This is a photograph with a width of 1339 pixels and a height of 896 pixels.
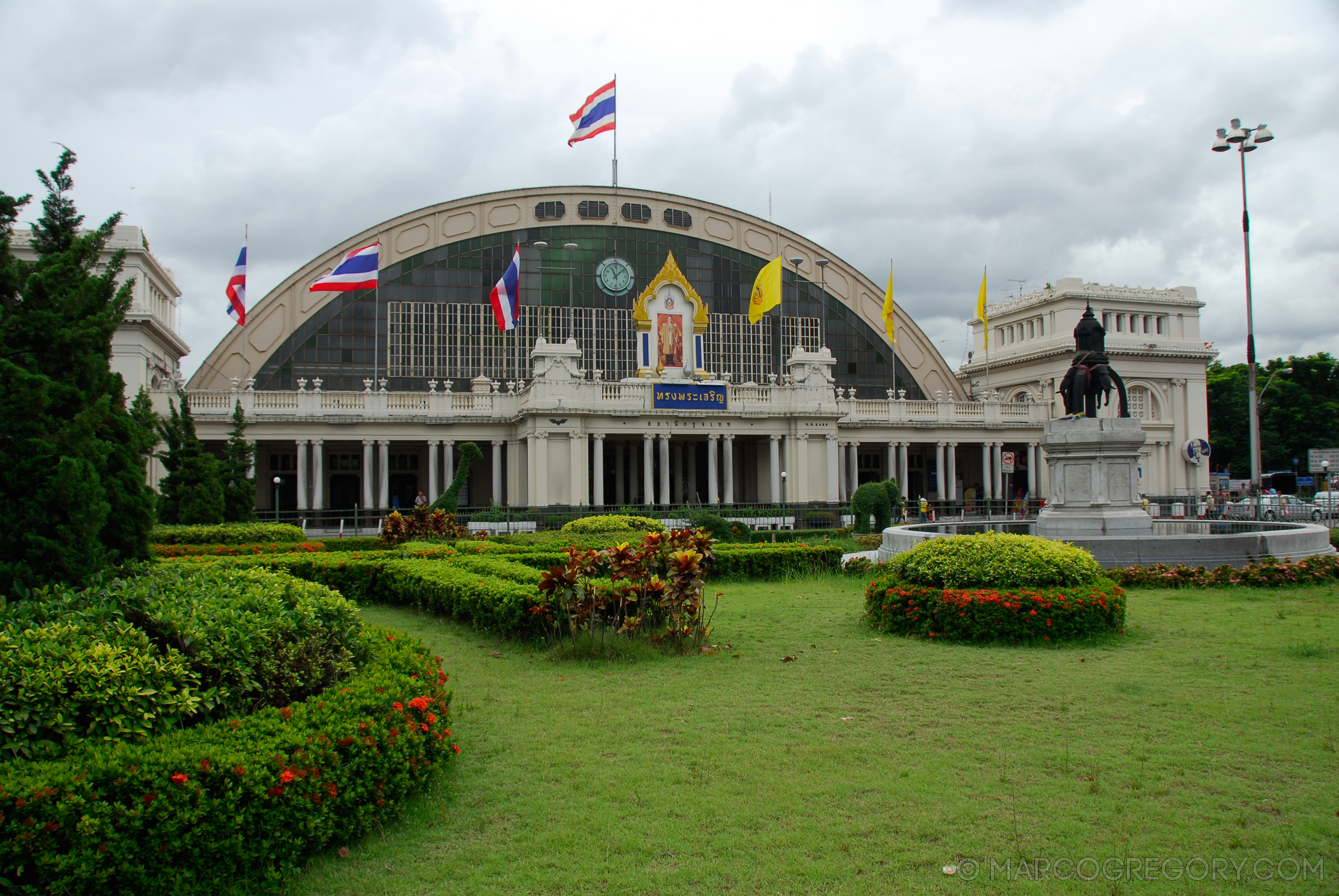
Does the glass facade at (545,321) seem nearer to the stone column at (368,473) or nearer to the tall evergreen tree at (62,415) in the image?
the stone column at (368,473)

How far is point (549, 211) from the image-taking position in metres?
55.7

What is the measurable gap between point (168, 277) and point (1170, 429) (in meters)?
64.5

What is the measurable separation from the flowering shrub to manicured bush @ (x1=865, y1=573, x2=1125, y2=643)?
5467mm

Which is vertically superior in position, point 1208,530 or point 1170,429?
point 1170,429

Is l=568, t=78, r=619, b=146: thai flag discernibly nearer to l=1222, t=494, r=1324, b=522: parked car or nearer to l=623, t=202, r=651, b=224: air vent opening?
l=623, t=202, r=651, b=224: air vent opening

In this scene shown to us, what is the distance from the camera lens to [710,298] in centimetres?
5669

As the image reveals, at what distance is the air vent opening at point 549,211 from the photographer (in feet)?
182

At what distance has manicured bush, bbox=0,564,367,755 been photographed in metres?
5.73

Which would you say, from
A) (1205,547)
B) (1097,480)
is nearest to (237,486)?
(1097,480)

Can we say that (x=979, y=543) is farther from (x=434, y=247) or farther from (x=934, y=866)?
(x=434, y=247)

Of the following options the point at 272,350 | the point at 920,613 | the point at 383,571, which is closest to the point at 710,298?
the point at 272,350

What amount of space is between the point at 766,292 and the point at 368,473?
22408 millimetres

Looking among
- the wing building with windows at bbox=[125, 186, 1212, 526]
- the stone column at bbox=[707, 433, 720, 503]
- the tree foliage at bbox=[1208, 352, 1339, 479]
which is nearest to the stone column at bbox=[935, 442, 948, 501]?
the wing building with windows at bbox=[125, 186, 1212, 526]
